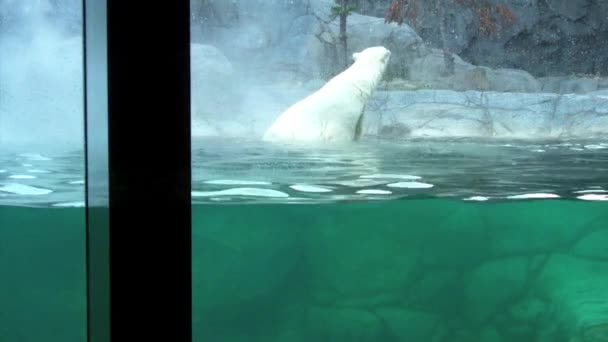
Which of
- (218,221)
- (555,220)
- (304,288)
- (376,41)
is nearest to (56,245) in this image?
(218,221)

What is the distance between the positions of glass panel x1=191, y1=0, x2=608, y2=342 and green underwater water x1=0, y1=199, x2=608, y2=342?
0.9 inches

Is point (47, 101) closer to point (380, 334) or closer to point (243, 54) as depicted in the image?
point (243, 54)

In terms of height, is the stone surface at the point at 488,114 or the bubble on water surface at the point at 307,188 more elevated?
the stone surface at the point at 488,114

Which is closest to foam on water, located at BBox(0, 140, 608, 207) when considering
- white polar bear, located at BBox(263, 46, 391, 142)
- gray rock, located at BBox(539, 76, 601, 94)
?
white polar bear, located at BBox(263, 46, 391, 142)

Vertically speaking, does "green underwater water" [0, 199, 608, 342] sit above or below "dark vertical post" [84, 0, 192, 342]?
below

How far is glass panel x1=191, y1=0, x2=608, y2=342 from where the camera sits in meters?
4.73

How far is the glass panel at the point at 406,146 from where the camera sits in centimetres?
473

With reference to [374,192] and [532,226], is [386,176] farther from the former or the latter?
[532,226]

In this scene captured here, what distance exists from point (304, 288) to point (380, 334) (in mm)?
1255

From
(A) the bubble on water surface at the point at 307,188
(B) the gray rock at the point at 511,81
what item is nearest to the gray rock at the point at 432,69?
(B) the gray rock at the point at 511,81

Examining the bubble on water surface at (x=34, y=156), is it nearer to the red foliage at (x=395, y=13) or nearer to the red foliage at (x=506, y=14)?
the red foliage at (x=395, y=13)

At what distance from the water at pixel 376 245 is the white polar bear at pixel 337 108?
5.1 inches

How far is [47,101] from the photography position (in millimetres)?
2863

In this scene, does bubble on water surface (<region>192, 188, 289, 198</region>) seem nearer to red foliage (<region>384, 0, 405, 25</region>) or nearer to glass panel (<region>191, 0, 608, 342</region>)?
glass panel (<region>191, 0, 608, 342</region>)
